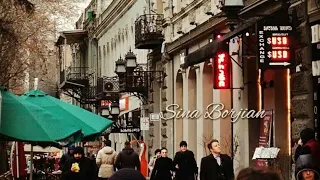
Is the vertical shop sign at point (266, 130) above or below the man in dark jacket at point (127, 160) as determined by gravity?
above

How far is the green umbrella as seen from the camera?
1541 centimetres

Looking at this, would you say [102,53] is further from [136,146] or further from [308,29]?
[308,29]

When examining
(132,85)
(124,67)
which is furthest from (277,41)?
(132,85)

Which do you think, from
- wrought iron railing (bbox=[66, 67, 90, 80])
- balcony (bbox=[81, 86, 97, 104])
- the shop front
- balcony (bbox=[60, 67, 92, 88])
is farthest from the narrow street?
wrought iron railing (bbox=[66, 67, 90, 80])

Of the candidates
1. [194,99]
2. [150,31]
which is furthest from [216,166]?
[150,31]

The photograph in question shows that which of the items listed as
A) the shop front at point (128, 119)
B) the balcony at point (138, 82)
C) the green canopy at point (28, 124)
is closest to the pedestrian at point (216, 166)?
the green canopy at point (28, 124)

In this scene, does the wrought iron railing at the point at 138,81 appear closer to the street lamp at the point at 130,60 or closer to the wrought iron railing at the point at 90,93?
the street lamp at the point at 130,60

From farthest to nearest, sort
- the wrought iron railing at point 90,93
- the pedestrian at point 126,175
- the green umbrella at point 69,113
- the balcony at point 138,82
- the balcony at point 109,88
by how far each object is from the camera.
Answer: the wrought iron railing at point 90,93 → the balcony at point 109,88 → the balcony at point 138,82 → the green umbrella at point 69,113 → the pedestrian at point 126,175

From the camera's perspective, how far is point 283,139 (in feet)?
69.3

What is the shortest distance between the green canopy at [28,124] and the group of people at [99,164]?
4.51 ft

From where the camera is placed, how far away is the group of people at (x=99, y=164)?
581 centimetres

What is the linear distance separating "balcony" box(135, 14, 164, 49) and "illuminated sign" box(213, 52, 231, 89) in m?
10.2

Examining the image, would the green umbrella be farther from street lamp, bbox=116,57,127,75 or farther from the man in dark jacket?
street lamp, bbox=116,57,127,75

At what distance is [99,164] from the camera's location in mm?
22875
